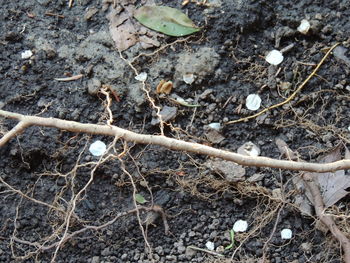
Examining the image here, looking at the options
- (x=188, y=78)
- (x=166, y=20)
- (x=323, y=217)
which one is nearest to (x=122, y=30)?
(x=166, y=20)

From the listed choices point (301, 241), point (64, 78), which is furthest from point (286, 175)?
point (64, 78)

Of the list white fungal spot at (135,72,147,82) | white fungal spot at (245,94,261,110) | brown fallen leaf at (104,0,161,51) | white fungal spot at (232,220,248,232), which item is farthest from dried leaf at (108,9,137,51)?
white fungal spot at (232,220,248,232)

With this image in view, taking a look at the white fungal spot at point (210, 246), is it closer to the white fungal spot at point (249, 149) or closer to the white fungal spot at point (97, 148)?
the white fungal spot at point (249, 149)

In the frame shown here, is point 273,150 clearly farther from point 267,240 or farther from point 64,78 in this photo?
point 64,78

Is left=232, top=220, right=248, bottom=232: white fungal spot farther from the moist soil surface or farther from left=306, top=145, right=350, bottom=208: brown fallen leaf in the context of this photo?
left=306, top=145, right=350, bottom=208: brown fallen leaf

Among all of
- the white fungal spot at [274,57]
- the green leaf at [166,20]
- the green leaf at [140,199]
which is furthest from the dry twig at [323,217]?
the green leaf at [166,20]
